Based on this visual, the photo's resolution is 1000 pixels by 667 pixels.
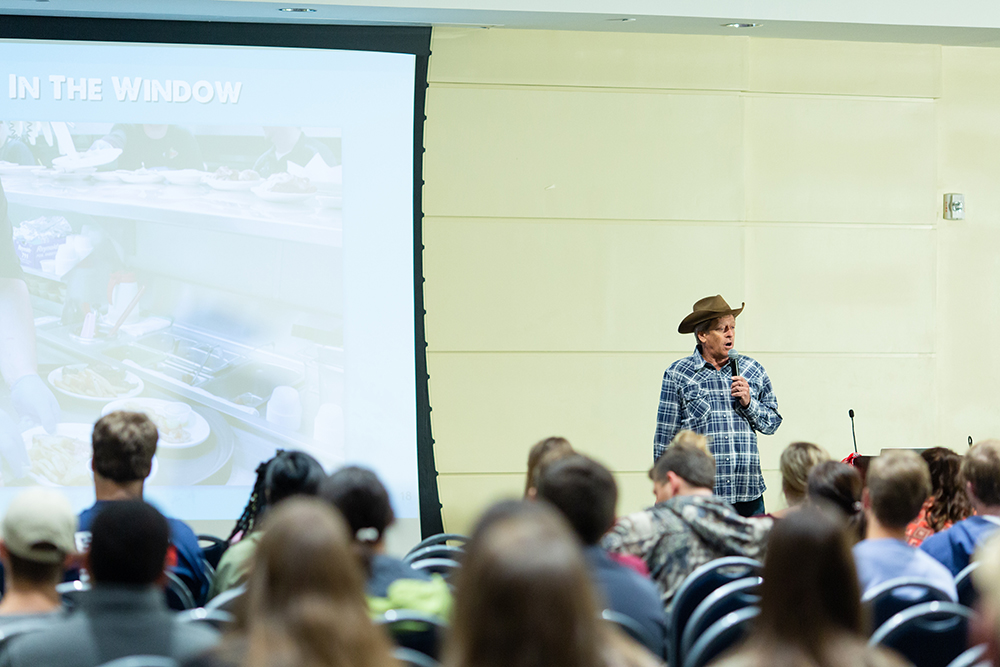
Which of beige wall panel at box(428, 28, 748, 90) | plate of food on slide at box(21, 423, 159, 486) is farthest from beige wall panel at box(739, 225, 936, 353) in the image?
plate of food on slide at box(21, 423, 159, 486)

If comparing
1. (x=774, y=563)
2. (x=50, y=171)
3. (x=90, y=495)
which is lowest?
(x=90, y=495)

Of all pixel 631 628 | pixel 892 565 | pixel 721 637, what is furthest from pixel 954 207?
pixel 631 628

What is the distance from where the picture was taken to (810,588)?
1.49m

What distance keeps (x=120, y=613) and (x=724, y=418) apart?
3140 millimetres

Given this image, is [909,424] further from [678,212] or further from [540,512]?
[540,512]

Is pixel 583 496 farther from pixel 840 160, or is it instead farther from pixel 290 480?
pixel 840 160

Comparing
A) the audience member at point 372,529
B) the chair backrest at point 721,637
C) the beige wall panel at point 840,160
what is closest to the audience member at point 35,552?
the audience member at point 372,529

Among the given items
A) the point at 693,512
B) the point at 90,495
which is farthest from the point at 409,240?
→ the point at 693,512

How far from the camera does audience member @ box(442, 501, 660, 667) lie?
125 centimetres

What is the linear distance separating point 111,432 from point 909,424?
4.70 meters

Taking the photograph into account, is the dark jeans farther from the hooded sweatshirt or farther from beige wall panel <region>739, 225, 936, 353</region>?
the hooded sweatshirt

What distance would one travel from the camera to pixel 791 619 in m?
1.49

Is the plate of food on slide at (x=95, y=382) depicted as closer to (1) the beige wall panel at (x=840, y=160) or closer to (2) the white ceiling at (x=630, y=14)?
(2) the white ceiling at (x=630, y=14)

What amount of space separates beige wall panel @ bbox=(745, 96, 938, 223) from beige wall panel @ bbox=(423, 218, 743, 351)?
40 centimetres
